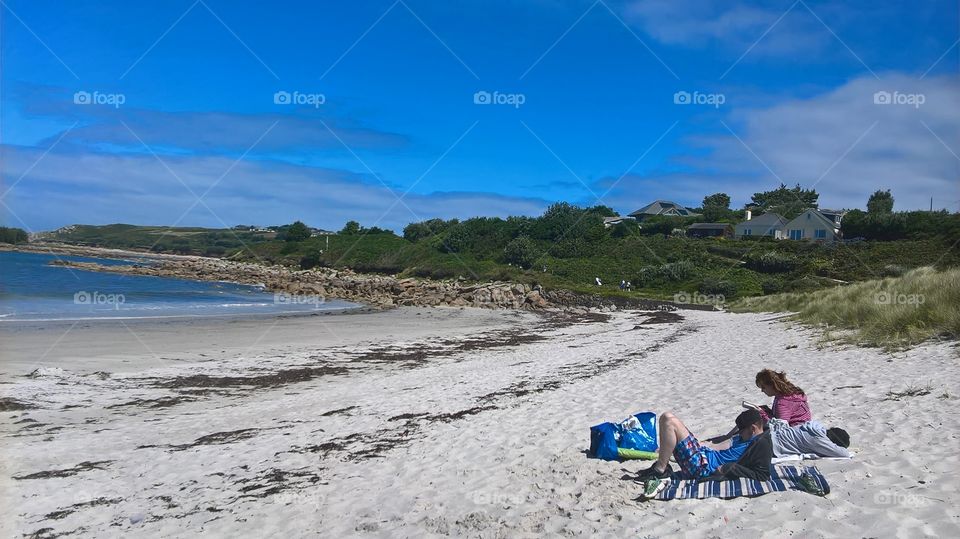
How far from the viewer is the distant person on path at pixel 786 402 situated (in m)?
5.82

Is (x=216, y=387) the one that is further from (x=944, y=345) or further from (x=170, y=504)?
(x=944, y=345)

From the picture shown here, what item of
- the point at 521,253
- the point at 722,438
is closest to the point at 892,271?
the point at 521,253

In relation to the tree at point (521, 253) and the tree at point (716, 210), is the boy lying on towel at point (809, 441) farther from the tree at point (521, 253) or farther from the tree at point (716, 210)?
the tree at point (716, 210)

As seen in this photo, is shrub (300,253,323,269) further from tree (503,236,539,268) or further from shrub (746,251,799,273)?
shrub (746,251,799,273)

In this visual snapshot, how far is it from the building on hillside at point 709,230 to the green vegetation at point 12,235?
9893 centimetres

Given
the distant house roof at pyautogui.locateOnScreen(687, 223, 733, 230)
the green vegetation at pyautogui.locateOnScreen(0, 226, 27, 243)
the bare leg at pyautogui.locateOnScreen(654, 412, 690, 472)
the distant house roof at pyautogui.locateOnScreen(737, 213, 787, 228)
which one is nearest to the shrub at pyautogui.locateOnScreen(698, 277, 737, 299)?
the distant house roof at pyautogui.locateOnScreen(737, 213, 787, 228)

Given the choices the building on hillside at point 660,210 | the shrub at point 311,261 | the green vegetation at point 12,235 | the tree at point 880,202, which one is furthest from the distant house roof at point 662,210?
the green vegetation at point 12,235

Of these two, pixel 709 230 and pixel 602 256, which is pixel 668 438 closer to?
pixel 602 256

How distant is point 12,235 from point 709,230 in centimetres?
10190

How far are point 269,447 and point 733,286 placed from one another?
37.8 metres

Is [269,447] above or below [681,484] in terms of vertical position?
below

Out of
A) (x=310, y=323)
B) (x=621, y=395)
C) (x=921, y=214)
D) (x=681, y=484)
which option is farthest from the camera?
(x=921, y=214)

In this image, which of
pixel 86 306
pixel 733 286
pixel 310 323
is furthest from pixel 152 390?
pixel 733 286

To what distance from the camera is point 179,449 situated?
7.22m
